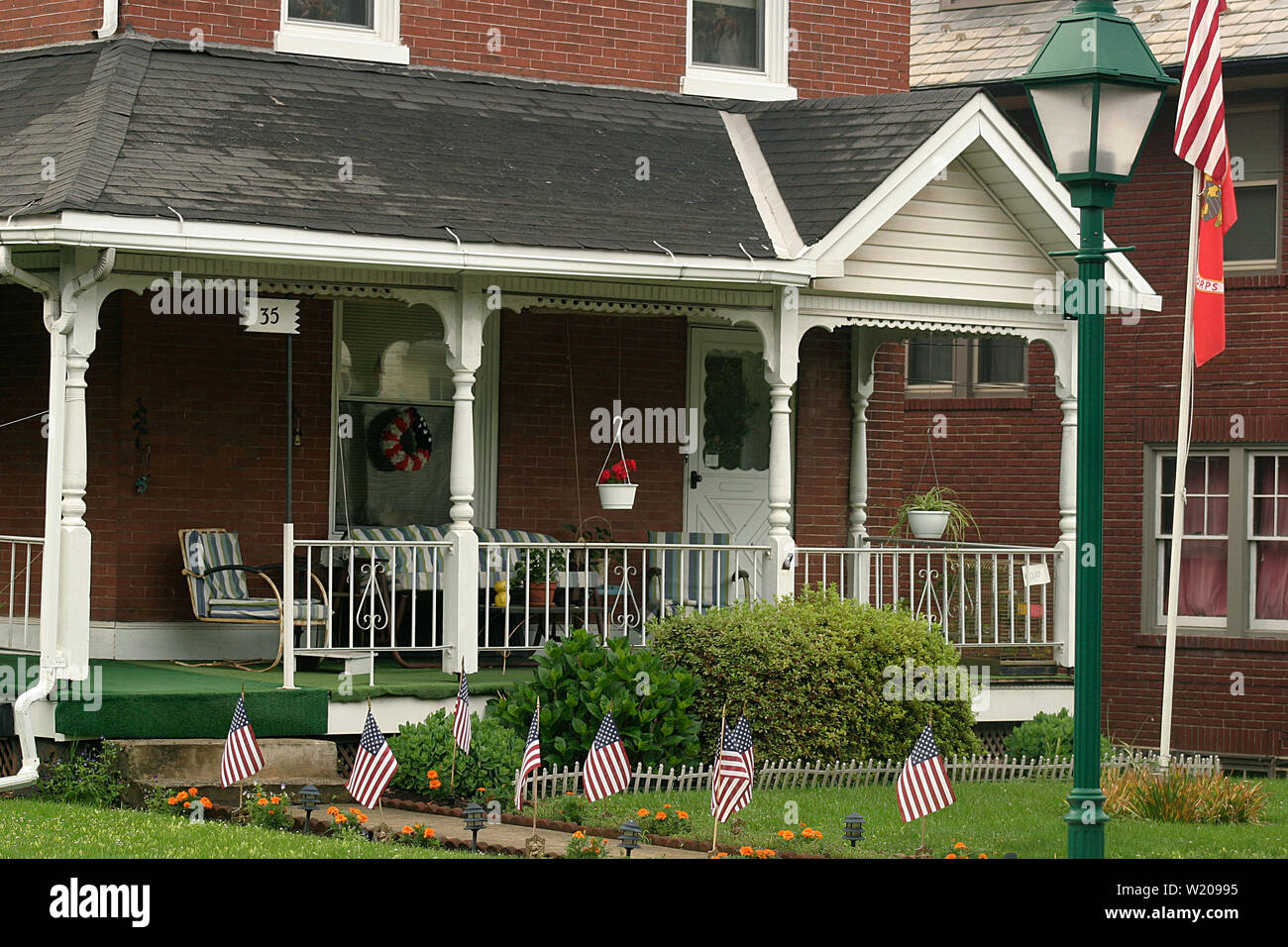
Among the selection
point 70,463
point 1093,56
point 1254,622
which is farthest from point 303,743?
point 1254,622

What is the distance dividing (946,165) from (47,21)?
7.11 metres

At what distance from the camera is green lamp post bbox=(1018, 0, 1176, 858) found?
793 cm

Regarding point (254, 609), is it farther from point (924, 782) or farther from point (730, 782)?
point (924, 782)

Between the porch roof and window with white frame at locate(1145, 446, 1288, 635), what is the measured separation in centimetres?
677

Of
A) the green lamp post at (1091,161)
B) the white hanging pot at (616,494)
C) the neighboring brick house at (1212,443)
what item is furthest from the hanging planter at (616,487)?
the neighboring brick house at (1212,443)

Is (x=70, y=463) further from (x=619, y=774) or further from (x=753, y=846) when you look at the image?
(x=753, y=846)

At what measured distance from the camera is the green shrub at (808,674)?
40.7ft

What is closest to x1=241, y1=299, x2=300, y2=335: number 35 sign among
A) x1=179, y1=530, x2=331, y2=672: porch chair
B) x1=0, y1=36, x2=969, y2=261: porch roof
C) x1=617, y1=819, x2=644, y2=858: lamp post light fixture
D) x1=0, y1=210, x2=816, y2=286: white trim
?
x1=0, y1=210, x2=816, y2=286: white trim

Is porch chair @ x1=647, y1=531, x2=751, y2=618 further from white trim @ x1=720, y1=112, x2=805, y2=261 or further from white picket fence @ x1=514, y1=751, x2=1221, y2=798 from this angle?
white trim @ x1=720, y1=112, x2=805, y2=261

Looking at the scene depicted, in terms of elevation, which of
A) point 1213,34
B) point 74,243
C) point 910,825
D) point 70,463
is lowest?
point 910,825

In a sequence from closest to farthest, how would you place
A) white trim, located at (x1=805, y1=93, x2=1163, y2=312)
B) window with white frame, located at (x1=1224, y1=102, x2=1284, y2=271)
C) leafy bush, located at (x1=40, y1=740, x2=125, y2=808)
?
leafy bush, located at (x1=40, y1=740, x2=125, y2=808) → white trim, located at (x1=805, y1=93, x2=1163, y2=312) → window with white frame, located at (x1=1224, y1=102, x2=1284, y2=271)

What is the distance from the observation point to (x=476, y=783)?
1123cm

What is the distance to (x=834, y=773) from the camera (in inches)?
→ 484

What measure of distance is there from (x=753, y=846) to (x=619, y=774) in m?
0.82
